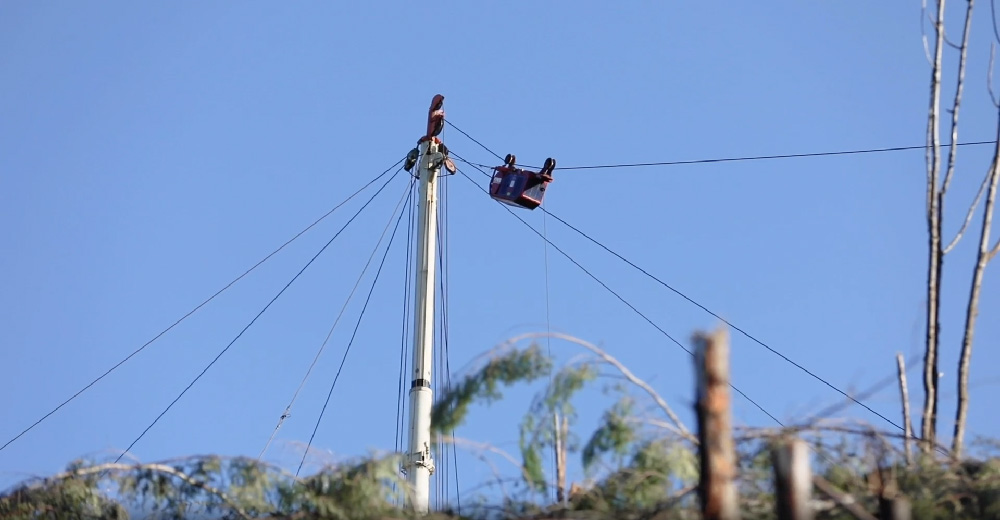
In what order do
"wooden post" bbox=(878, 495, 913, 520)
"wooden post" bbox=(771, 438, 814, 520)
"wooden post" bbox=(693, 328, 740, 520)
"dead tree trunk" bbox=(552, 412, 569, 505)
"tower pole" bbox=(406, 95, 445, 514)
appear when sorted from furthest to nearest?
"tower pole" bbox=(406, 95, 445, 514), "dead tree trunk" bbox=(552, 412, 569, 505), "wooden post" bbox=(878, 495, 913, 520), "wooden post" bbox=(693, 328, 740, 520), "wooden post" bbox=(771, 438, 814, 520)

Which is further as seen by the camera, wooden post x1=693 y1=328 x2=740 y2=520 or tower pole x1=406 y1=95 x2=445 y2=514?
tower pole x1=406 y1=95 x2=445 y2=514

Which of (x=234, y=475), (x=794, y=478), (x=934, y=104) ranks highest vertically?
(x=934, y=104)

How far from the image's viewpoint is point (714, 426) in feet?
19.4

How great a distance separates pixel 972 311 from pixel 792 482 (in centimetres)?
366

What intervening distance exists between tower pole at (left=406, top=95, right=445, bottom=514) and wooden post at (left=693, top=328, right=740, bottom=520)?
619 centimetres

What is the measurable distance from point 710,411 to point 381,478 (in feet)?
10.2

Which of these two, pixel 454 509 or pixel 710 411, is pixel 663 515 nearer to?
pixel 710 411

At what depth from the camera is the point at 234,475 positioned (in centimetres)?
863

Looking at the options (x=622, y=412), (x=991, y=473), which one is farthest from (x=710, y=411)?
(x=991, y=473)

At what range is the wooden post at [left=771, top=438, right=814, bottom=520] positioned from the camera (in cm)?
554

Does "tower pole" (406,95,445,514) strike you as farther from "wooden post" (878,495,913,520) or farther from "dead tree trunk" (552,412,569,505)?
"wooden post" (878,495,913,520)

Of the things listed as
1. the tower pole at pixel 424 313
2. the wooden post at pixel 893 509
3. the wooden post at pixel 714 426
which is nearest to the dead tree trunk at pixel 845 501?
the wooden post at pixel 893 509

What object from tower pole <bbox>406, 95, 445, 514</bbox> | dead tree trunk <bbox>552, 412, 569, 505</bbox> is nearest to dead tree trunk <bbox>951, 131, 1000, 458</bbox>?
dead tree trunk <bbox>552, 412, 569, 505</bbox>

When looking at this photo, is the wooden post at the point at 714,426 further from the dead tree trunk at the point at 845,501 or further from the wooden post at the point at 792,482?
the dead tree trunk at the point at 845,501
